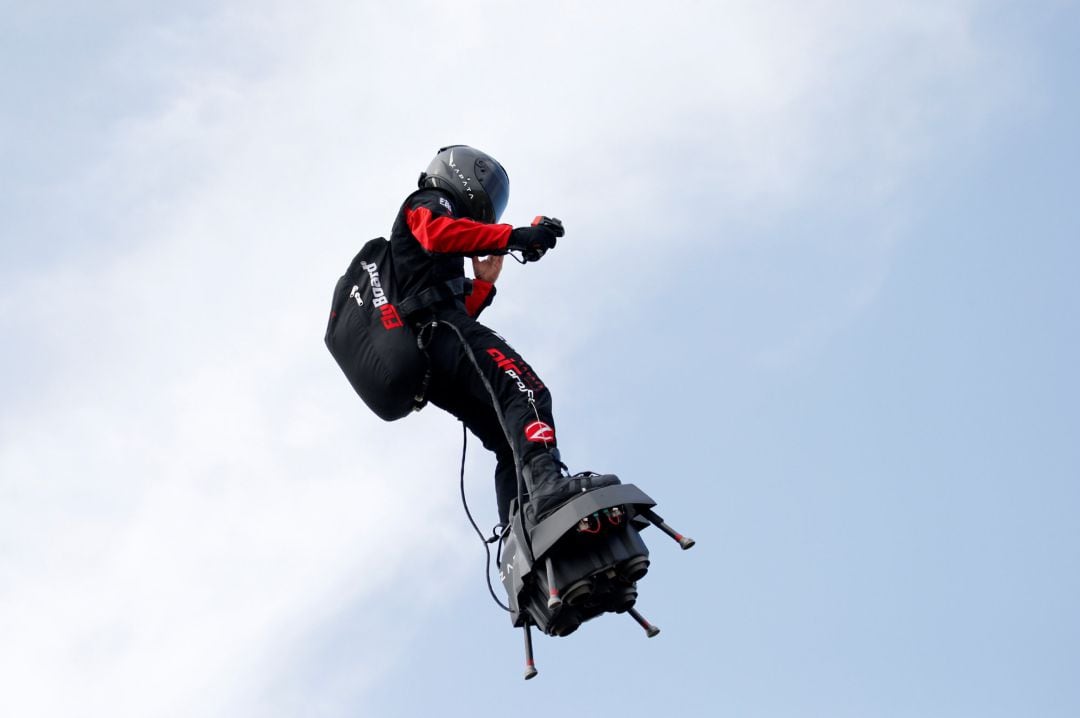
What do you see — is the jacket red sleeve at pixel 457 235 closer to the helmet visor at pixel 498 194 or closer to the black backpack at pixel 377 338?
the black backpack at pixel 377 338

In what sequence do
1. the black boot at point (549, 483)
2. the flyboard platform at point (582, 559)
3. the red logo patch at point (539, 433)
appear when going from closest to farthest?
the flyboard platform at point (582, 559), the black boot at point (549, 483), the red logo patch at point (539, 433)

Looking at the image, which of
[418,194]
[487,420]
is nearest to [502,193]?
[418,194]

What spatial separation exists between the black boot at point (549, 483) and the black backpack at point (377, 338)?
1.09 m

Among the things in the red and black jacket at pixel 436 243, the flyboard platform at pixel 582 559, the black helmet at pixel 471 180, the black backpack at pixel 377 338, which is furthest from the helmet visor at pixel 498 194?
the flyboard platform at pixel 582 559

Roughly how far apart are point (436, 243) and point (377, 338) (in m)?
0.74

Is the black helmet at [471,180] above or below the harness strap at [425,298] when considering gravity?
above

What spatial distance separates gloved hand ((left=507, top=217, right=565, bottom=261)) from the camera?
24.2ft

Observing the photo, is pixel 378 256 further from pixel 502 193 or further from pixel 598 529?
pixel 598 529

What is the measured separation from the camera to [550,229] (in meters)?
7.49

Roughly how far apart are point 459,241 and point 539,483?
155 centimetres

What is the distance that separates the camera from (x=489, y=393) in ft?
24.9

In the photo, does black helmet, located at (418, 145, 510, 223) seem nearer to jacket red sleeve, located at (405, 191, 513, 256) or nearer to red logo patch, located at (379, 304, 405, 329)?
jacket red sleeve, located at (405, 191, 513, 256)

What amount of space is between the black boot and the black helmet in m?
2.15

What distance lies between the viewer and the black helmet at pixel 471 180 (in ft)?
28.0
